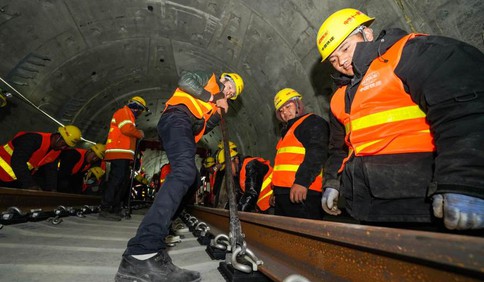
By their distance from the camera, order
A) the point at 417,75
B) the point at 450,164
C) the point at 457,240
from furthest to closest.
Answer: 1. the point at 417,75
2. the point at 450,164
3. the point at 457,240

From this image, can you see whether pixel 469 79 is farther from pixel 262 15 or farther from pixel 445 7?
pixel 262 15

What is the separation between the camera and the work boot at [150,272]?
59.7 inches

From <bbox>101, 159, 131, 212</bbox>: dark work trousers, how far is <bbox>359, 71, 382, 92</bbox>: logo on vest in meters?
4.47

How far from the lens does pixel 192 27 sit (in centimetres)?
559

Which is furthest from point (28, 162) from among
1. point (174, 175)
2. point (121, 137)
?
point (174, 175)

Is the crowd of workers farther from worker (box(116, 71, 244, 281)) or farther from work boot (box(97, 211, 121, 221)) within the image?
work boot (box(97, 211, 121, 221))

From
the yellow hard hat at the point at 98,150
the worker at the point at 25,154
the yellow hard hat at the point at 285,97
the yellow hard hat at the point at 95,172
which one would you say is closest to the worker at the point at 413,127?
the yellow hard hat at the point at 285,97

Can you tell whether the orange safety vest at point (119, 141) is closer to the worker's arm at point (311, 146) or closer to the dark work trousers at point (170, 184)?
the dark work trousers at point (170, 184)

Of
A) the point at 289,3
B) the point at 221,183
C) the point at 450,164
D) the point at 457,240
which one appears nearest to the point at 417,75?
the point at 450,164

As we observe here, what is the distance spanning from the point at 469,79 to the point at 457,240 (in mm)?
950

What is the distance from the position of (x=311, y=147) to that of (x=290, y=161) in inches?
15.0

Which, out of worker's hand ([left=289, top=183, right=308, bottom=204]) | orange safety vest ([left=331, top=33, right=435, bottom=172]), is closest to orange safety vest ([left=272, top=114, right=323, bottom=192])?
worker's hand ([left=289, top=183, right=308, bottom=204])

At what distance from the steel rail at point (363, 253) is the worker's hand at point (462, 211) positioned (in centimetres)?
45

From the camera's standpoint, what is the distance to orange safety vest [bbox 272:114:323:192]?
3324 millimetres
